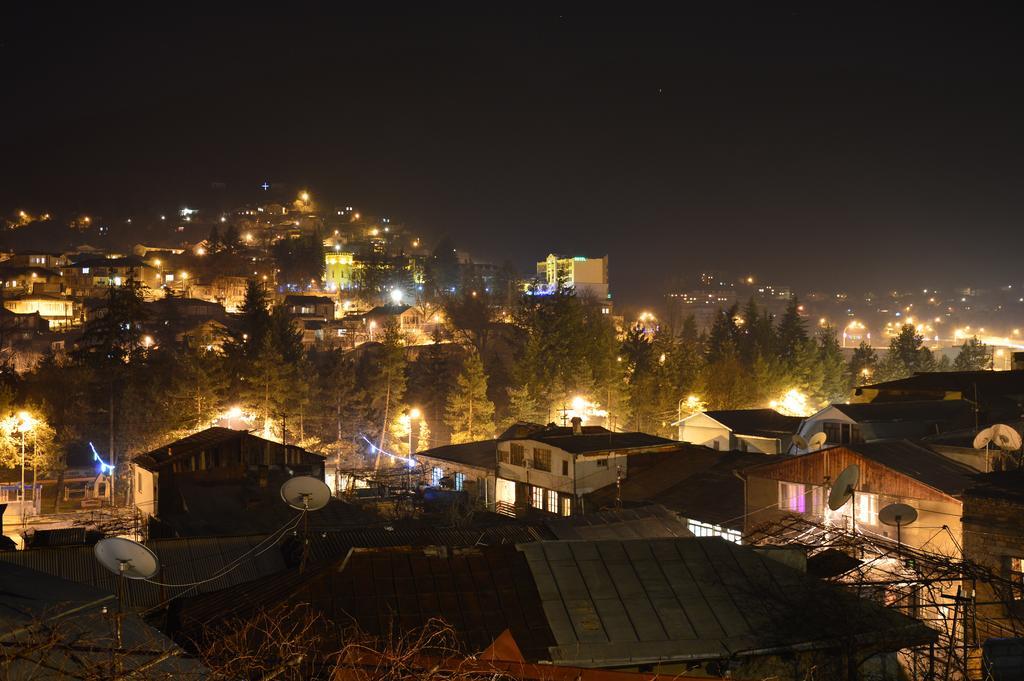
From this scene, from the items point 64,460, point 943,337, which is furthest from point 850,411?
point 943,337

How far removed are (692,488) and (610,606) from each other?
1519 cm

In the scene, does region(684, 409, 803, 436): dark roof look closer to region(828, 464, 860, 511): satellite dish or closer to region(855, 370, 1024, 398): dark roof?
region(855, 370, 1024, 398): dark roof

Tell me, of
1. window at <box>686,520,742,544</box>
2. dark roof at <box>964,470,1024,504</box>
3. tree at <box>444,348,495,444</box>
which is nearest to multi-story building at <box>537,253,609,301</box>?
tree at <box>444,348,495,444</box>

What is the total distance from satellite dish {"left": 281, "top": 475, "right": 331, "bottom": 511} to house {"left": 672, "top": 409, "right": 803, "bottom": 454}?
2290 cm

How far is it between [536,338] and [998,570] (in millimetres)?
41153

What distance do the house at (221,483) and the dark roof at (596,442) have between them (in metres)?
7.89

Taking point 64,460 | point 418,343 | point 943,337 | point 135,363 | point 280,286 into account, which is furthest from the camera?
point 943,337

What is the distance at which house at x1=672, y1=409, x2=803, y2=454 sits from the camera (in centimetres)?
3188

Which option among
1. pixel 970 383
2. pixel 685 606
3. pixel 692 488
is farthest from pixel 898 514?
pixel 970 383

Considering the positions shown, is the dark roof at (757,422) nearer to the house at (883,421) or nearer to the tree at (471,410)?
the house at (883,421)

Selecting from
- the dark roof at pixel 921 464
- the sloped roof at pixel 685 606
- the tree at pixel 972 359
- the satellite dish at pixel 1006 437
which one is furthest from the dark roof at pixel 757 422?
the tree at pixel 972 359

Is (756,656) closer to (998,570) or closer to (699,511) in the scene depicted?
(998,570)

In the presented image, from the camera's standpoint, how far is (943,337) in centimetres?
13600

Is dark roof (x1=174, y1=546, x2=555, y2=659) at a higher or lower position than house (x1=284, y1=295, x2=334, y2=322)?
lower
